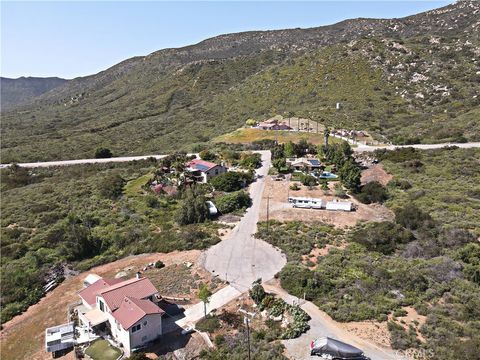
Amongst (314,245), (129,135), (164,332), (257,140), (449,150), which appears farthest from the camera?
(129,135)

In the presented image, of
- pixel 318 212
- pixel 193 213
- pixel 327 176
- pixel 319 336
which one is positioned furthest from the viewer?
pixel 327 176

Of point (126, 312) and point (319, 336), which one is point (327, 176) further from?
point (126, 312)

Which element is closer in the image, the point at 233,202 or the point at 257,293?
the point at 257,293

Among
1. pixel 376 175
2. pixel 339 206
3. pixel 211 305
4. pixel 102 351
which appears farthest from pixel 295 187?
pixel 102 351

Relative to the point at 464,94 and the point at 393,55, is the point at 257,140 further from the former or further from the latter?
the point at 393,55

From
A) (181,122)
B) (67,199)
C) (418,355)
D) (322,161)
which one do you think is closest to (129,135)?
(181,122)

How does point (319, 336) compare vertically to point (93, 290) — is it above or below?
below
